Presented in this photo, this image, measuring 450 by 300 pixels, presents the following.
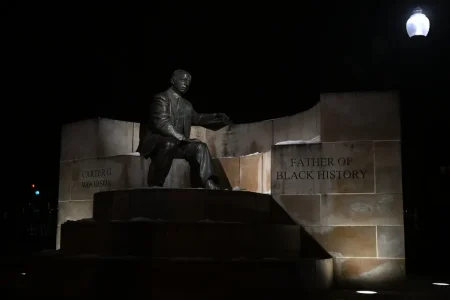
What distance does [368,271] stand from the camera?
468 inches

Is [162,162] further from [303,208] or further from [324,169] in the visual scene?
[324,169]

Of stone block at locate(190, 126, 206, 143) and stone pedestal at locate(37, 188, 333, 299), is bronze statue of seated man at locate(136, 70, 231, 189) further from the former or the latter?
stone block at locate(190, 126, 206, 143)

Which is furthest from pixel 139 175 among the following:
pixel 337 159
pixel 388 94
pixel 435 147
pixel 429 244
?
pixel 429 244

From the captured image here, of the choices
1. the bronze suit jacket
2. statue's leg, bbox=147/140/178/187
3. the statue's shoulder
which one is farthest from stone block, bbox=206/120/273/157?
statue's leg, bbox=147/140/178/187

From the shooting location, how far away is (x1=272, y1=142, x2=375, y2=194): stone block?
12.3 meters

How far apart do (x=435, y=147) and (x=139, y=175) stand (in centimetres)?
872

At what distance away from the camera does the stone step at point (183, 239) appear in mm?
10090

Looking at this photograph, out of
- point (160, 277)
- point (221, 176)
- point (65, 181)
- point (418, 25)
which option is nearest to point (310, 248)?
point (221, 176)

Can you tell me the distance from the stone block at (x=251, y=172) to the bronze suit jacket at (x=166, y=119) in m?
1.38

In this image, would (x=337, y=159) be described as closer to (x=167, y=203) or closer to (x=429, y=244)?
(x=167, y=203)

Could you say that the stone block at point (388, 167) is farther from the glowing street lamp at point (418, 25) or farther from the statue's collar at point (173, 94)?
the statue's collar at point (173, 94)

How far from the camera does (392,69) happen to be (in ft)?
39.8

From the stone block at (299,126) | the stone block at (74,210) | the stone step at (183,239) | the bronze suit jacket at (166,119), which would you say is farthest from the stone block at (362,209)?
the stone block at (74,210)

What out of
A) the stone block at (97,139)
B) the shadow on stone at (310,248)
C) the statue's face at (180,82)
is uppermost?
the statue's face at (180,82)
